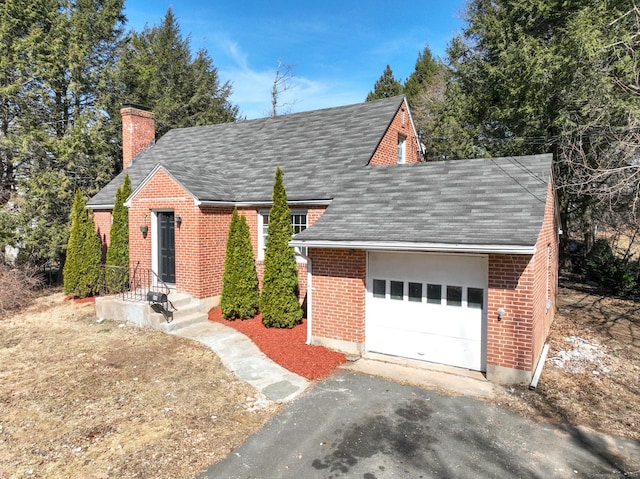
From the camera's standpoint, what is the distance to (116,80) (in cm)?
2016

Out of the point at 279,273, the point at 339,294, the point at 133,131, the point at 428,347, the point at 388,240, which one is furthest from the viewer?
the point at 133,131

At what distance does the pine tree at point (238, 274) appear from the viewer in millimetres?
10812

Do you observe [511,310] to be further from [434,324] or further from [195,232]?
[195,232]

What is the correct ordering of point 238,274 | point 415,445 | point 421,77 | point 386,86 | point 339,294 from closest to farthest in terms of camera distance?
point 415,445 → point 339,294 → point 238,274 → point 421,77 → point 386,86

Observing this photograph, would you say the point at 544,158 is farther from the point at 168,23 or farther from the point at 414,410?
the point at 168,23

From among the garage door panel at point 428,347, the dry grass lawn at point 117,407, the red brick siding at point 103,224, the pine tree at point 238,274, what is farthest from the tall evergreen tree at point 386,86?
the dry grass lawn at point 117,407

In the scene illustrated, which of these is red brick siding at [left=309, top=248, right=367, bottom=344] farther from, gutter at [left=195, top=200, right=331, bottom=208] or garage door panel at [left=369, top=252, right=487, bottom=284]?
gutter at [left=195, top=200, right=331, bottom=208]

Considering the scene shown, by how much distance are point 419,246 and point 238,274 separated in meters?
5.30

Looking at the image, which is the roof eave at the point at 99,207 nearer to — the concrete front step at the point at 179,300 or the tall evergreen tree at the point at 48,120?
the tall evergreen tree at the point at 48,120

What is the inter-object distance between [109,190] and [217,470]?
1469 centimetres

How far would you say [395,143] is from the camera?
48.9 feet

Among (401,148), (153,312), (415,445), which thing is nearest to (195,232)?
(153,312)

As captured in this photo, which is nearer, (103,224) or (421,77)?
(103,224)

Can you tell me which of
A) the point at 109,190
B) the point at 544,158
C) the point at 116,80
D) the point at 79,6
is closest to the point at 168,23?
the point at 79,6
